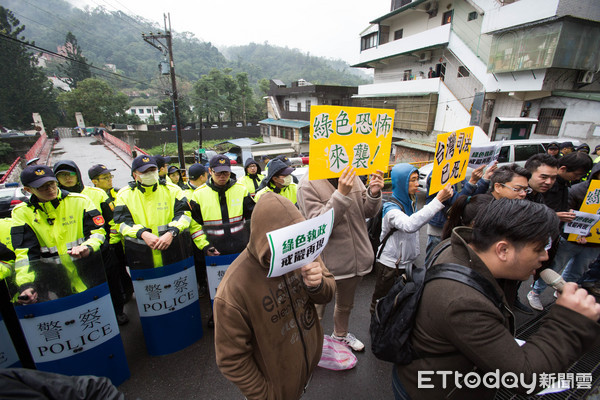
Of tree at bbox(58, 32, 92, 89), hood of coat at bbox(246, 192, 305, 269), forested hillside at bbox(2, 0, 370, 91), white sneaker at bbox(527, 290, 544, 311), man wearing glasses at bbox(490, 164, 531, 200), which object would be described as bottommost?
white sneaker at bbox(527, 290, 544, 311)

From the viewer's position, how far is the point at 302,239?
4.35 ft

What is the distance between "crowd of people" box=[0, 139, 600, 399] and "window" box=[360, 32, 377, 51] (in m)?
24.1

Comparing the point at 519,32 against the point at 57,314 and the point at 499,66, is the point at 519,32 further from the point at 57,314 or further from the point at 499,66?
the point at 57,314

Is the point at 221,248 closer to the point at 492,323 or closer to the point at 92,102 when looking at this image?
the point at 492,323

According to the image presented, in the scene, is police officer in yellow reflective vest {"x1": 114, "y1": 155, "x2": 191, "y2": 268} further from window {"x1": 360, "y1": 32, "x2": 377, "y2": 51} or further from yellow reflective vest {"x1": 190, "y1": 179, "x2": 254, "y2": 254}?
window {"x1": 360, "y1": 32, "x2": 377, "y2": 51}

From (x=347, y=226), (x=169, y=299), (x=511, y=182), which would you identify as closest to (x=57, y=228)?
(x=169, y=299)

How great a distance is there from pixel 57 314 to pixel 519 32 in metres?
18.1

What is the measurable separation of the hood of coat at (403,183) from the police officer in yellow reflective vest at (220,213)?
1743 millimetres

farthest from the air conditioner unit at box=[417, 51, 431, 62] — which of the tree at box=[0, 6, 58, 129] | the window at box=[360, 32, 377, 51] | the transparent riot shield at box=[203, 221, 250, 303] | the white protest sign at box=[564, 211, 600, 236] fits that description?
the tree at box=[0, 6, 58, 129]

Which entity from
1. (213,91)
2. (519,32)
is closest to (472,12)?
(519,32)

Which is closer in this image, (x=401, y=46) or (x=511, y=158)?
(x=511, y=158)

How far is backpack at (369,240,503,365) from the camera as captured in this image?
1.28m

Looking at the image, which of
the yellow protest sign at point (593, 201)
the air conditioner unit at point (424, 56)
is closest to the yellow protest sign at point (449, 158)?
the yellow protest sign at point (593, 201)

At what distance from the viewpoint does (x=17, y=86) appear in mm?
35344
